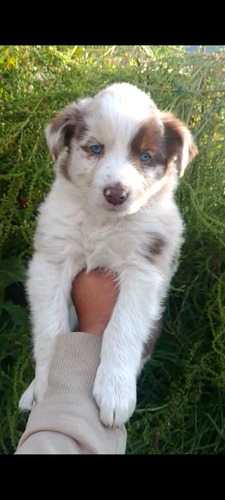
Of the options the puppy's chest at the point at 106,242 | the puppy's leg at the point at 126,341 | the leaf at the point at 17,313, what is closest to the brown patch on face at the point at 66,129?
the puppy's chest at the point at 106,242

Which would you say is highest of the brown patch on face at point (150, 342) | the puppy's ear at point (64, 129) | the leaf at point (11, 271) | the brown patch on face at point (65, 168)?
the puppy's ear at point (64, 129)

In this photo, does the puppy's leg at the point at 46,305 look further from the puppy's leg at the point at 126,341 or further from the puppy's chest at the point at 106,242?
the puppy's leg at the point at 126,341

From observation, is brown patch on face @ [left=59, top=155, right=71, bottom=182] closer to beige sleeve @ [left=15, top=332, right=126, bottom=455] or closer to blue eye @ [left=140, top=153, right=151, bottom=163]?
blue eye @ [left=140, top=153, right=151, bottom=163]

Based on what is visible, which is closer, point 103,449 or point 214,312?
point 103,449

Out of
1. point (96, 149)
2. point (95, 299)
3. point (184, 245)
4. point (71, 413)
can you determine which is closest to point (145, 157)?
point (96, 149)

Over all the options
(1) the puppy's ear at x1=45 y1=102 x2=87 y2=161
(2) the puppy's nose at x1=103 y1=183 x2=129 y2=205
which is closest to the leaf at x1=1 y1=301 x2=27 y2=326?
(1) the puppy's ear at x1=45 y1=102 x2=87 y2=161

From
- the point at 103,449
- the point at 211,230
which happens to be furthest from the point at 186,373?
the point at 103,449

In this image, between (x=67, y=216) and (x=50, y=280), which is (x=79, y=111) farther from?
(x=50, y=280)
